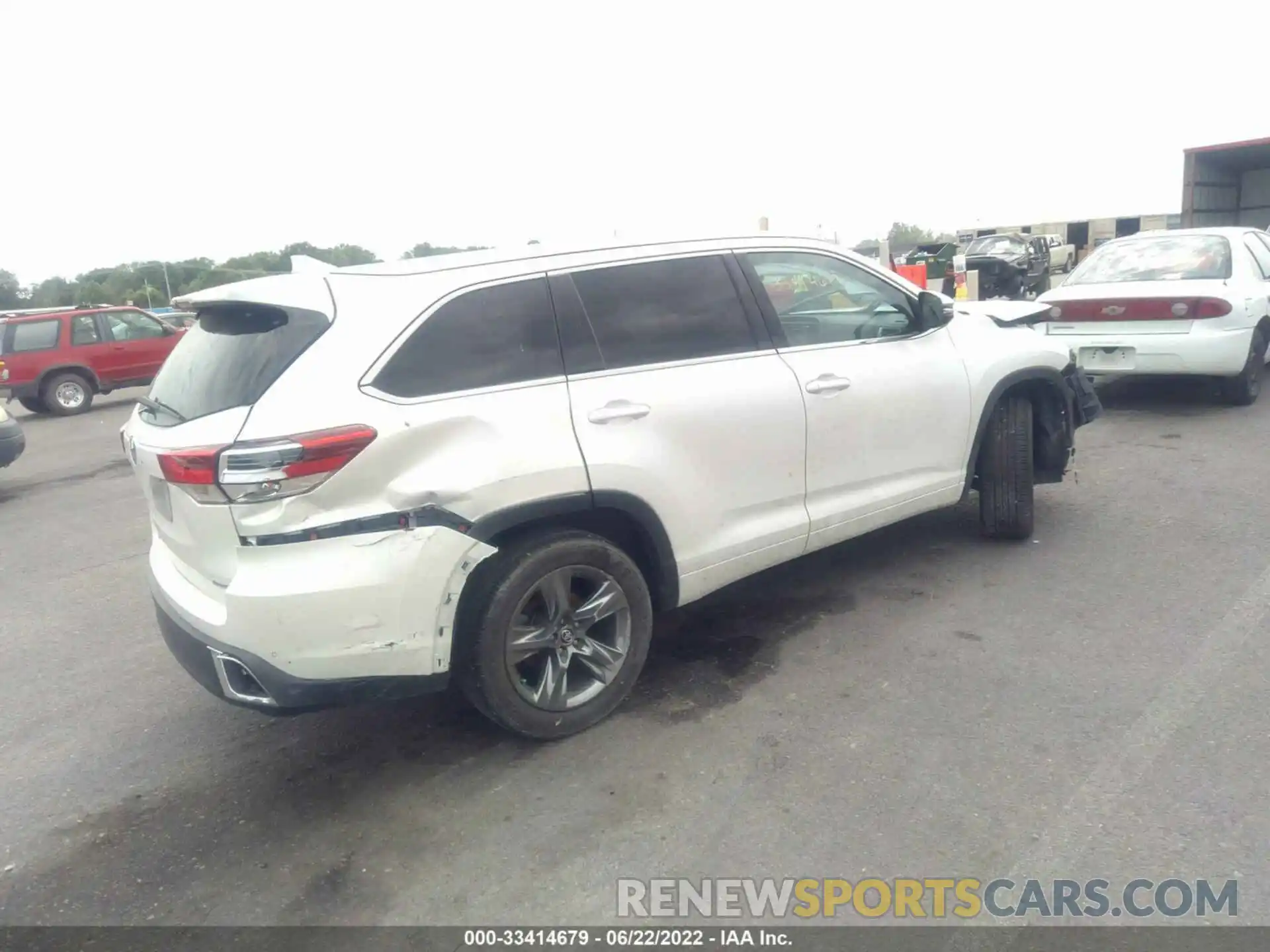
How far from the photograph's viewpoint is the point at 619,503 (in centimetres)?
361

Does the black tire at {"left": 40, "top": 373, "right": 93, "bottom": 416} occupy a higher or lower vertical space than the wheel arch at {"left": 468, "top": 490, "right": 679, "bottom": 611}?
lower

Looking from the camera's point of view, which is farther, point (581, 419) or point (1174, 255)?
point (1174, 255)

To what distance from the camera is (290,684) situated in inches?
122

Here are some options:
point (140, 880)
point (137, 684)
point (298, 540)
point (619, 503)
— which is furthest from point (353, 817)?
point (137, 684)

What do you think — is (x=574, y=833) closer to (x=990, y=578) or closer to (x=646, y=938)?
(x=646, y=938)

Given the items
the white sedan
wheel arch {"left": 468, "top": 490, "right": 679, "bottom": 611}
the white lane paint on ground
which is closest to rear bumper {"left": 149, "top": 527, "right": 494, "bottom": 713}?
wheel arch {"left": 468, "top": 490, "right": 679, "bottom": 611}

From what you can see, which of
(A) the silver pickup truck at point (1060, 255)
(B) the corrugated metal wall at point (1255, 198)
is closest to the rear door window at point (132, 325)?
(B) the corrugated metal wall at point (1255, 198)

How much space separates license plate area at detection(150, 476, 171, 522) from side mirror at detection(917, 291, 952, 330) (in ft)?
11.5

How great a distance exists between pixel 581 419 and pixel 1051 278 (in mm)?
27775

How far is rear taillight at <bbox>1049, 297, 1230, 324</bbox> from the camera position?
26.1 ft

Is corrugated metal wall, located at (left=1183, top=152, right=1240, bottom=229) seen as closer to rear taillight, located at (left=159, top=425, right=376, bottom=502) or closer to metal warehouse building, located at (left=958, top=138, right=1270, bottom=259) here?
metal warehouse building, located at (left=958, top=138, right=1270, bottom=259)

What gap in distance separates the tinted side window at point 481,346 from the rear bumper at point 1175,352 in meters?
6.45

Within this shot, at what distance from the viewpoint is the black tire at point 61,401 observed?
1623 centimetres

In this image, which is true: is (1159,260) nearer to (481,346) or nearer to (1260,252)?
(1260,252)
